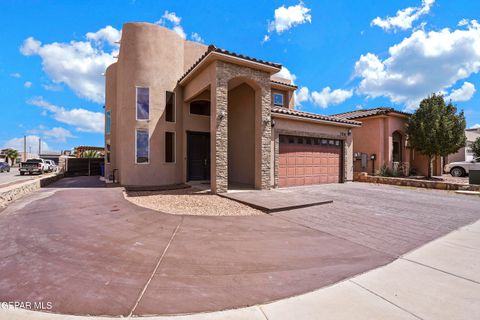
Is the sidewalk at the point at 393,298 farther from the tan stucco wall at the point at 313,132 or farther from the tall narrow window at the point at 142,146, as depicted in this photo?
the tall narrow window at the point at 142,146

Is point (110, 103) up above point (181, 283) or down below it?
above

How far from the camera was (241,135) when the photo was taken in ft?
42.7

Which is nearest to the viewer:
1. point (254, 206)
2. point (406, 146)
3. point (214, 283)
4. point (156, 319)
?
point (156, 319)

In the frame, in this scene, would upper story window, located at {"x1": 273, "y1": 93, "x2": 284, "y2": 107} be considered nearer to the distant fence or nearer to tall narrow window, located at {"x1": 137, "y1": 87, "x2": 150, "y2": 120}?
tall narrow window, located at {"x1": 137, "y1": 87, "x2": 150, "y2": 120}

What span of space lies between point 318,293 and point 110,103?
1795 cm

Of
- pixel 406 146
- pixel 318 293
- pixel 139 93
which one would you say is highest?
pixel 139 93

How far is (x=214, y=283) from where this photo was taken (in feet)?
10.5

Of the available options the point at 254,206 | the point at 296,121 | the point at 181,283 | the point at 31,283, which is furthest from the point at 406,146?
the point at 31,283

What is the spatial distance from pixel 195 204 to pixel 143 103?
7626 mm

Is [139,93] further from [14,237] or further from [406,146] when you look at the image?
[406,146]

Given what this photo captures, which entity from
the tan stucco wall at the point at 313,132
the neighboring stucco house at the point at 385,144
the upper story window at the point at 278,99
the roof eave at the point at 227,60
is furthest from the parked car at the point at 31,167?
the neighboring stucco house at the point at 385,144

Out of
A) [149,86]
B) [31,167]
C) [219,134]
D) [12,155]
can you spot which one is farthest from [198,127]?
[12,155]

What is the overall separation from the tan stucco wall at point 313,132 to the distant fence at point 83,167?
15.7 metres

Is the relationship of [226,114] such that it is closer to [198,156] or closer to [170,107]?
[198,156]
